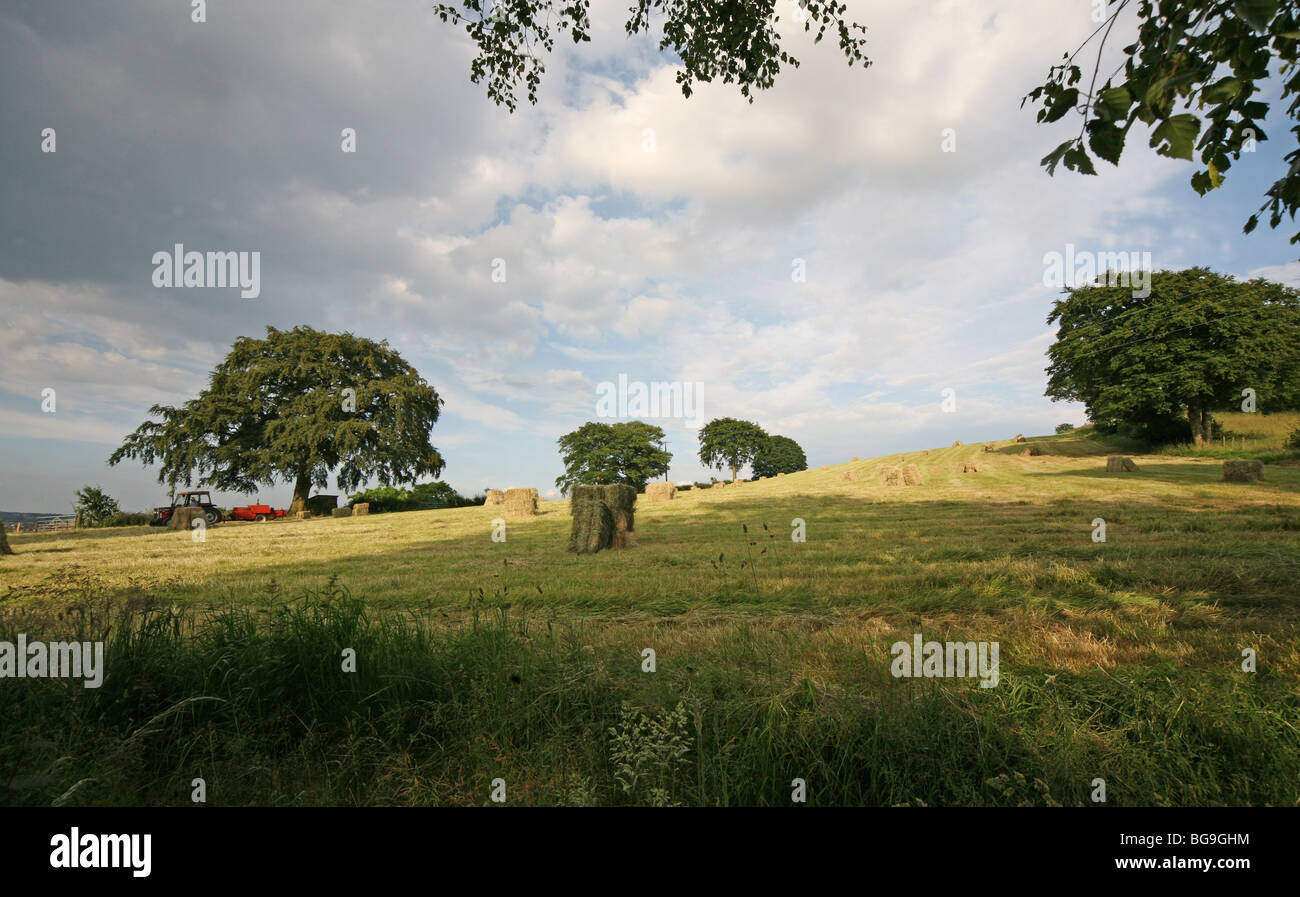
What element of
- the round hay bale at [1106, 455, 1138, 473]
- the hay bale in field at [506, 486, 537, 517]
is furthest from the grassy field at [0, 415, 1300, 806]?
the round hay bale at [1106, 455, 1138, 473]

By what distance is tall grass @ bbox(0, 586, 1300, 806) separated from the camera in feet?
8.48

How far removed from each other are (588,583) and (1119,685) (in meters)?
6.62

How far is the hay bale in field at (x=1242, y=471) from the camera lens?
21.0m

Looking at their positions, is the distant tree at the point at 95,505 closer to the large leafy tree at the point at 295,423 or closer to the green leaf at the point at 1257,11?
the large leafy tree at the point at 295,423

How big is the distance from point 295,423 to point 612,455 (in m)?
42.5

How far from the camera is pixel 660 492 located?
115 feet

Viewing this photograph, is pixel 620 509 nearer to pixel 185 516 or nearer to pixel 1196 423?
pixel 185 516

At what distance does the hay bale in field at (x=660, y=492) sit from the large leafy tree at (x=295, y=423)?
1808 cm

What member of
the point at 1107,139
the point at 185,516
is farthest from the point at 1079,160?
the point at 185,516

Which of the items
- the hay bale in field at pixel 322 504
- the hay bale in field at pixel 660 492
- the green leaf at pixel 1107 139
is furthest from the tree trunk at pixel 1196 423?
the hay bale in field at pixel 322 504

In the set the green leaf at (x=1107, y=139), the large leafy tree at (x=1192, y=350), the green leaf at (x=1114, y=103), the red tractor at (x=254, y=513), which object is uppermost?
the large leafy tree at (x=1192, y=350)

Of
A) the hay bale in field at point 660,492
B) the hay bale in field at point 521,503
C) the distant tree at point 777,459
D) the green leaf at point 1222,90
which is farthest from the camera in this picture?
the distant tree at point 777,459
